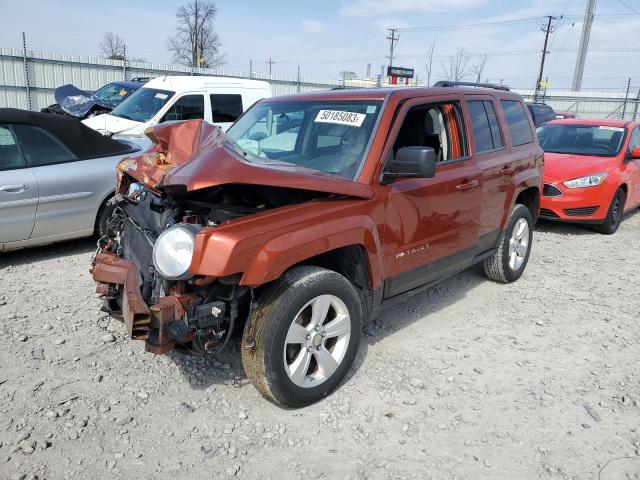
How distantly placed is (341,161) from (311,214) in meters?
0.63

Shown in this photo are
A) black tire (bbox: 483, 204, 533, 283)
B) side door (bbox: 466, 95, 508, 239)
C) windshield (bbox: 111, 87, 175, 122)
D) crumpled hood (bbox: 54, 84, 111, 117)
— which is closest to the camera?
side door (bbox: 466, 95, 508, 239)

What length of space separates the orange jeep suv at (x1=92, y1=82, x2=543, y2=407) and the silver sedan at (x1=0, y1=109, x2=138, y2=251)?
1860mm

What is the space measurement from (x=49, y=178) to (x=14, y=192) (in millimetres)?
354

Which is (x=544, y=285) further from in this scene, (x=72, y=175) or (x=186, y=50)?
(x=186, y=50)

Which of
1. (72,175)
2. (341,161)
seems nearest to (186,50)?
(72,175)

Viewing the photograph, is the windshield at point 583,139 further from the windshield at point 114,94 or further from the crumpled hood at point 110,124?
the windshield at point 114,94

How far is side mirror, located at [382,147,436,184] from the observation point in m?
3.09

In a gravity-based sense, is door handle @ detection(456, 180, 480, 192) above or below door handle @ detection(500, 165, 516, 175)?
below

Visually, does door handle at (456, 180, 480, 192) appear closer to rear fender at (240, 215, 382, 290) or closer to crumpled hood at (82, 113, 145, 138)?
rear fender at (240, 215, 382, 290)

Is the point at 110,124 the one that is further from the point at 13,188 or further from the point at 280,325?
the point at 280,325

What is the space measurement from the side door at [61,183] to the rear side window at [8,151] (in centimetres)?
6

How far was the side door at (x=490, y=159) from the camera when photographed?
4270mm

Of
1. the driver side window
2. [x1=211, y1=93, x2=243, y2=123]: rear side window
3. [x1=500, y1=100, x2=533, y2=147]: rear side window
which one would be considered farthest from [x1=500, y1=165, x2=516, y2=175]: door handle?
[x1=211, y1=93, x2=243, y2=123]: rear side window

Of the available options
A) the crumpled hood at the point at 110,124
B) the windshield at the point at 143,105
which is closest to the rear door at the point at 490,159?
the crumpled hood at the point at 110,124
